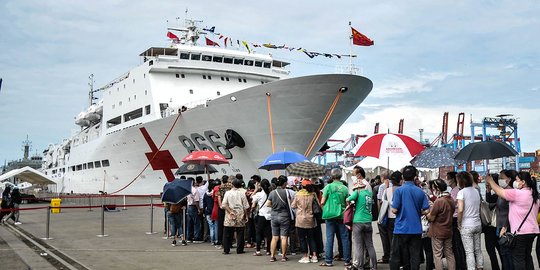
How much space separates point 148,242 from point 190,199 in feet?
3.96

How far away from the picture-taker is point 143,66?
20.1 meters

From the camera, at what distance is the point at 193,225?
8.79 metres

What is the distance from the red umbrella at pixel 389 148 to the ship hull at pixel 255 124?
5539 millimetres

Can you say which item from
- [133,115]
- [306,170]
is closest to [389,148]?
[306,170]

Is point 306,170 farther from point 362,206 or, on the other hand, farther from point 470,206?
point 470,206

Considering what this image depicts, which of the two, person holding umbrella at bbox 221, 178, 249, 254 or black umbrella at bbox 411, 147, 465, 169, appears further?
black umbrella at bbox 411, 147, 465, 169

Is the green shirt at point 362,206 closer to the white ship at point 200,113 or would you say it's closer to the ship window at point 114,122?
the white ship at point 200,113

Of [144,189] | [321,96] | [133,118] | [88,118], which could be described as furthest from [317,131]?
[88,118]

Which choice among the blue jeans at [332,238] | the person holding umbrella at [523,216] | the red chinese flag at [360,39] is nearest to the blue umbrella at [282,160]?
the blue jeans at [332,238]

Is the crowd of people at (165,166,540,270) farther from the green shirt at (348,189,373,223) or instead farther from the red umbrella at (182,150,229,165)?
the red umbrella at (182,150,229,165)

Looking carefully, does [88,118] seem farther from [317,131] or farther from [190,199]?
[190,199]

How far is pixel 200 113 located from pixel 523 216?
1236 cm

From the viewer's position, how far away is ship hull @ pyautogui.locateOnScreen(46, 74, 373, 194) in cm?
1441

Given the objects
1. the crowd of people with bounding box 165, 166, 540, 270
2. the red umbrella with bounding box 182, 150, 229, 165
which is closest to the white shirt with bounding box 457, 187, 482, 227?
the crowd of people with bounding box 165, 166, 540, 270
